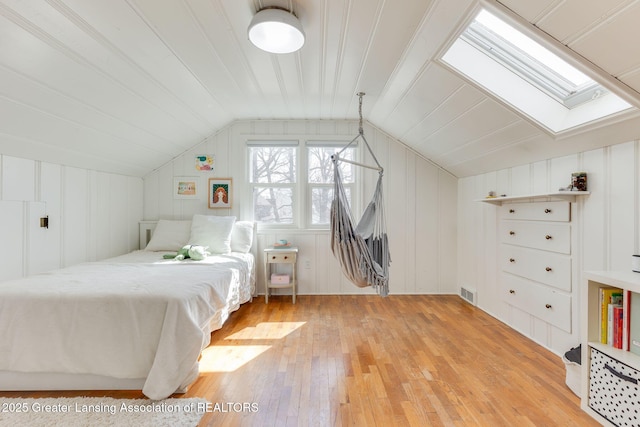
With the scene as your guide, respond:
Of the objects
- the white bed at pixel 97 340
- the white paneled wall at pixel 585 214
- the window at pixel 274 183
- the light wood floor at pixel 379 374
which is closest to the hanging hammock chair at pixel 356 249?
the light wood floor at pixel 379 374

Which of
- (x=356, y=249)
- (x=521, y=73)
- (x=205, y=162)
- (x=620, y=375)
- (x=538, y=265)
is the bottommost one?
(x=620, y=375)

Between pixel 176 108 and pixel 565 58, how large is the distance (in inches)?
110

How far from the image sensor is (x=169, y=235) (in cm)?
315

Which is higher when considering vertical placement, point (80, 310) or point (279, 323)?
point (80, 310)

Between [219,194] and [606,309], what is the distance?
3504mm

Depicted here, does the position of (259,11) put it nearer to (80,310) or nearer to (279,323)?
(80,310)

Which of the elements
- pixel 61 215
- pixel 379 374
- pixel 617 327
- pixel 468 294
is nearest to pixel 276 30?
pixel 379 374

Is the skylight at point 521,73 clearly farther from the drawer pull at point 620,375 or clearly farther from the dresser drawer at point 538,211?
the drawer pull at point 620,375

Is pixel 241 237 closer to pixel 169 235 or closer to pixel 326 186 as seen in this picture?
pixel 169 235

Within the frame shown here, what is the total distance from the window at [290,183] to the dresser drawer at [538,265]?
1.73 m

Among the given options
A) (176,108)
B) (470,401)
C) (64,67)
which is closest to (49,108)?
(64,67)

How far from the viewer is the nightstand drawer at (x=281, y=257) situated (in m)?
3.15

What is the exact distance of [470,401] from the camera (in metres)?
1.54

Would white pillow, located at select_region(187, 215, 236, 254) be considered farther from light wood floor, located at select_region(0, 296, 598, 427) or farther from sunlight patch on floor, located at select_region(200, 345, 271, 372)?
sunlight patch on floor, located at select_region(200, 345, 271, 372)
